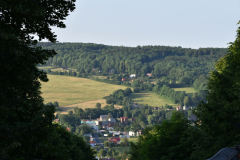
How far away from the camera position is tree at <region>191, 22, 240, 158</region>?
73.6 feet

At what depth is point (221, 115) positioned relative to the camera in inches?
898

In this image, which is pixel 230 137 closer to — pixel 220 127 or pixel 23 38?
pixel 220 127

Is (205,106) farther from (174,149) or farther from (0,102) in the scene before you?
(0,102)

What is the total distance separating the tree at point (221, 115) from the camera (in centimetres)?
2242

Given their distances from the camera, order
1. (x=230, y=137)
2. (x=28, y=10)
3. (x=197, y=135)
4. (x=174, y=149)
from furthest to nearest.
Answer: (x=174, y=149)
(x=197, y=135)
(x=230, y=137)
(x=28, y=10)

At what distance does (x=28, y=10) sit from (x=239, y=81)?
16.2 m

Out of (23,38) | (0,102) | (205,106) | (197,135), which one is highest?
(23,38)

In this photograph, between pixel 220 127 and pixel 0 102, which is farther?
pixel 220 127

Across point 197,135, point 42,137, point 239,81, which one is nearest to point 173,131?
point 197,135

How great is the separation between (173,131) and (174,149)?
88.2 inches

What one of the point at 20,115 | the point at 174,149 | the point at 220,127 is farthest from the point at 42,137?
the point at 174,149

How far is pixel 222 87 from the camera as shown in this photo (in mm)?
24688

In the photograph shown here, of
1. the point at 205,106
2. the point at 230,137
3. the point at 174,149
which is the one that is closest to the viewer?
the point at 230,137

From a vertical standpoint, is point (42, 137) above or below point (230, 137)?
above
